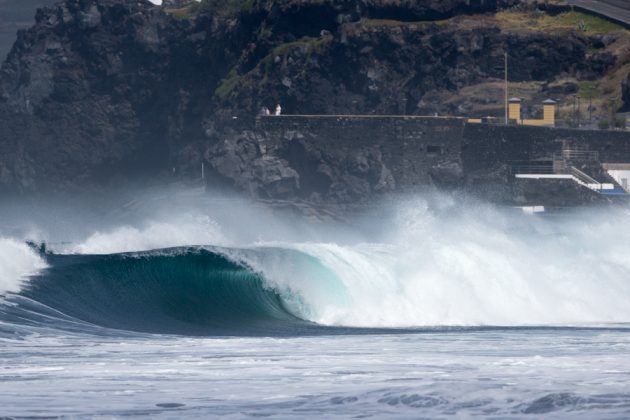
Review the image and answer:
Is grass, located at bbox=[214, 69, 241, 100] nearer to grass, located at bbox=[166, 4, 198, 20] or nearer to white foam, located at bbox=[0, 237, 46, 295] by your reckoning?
grass, located at bbox=[166, 4, 198, 20]

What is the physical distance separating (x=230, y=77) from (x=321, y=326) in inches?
1838

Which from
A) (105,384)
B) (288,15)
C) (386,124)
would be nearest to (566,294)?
(105,384)

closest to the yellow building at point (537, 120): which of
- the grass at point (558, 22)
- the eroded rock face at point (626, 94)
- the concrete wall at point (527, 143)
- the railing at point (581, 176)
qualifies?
the concrete wall at point (527, 143)

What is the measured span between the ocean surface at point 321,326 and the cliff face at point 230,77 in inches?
755

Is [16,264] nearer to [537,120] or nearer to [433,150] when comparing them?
[433,150]

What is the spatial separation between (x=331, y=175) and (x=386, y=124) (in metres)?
2.82

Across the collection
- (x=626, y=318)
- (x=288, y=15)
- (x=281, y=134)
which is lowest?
(x=626, y=318)

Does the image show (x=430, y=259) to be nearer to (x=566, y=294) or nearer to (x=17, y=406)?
(x=566, y=294)

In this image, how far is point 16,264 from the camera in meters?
31.0

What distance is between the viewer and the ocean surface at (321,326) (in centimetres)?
1975

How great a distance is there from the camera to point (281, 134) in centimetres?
6762

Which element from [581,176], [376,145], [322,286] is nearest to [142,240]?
[322,286]

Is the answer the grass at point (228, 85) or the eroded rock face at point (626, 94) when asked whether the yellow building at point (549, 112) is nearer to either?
the eroded rock face at point (626, 94)

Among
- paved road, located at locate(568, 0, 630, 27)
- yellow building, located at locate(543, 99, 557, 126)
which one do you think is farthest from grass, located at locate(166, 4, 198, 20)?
yellow building, located at locate(543, 99, 557, 126)
